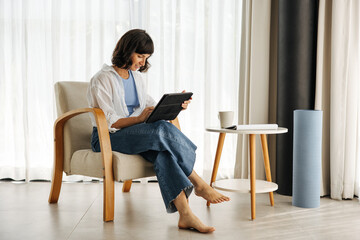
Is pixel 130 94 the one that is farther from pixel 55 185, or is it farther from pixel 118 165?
pixel 55 185

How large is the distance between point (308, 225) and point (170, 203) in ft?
2.34

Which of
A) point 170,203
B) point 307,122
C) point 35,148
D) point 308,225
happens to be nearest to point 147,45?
point 170,203

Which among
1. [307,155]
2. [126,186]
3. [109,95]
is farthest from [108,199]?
[307,155]

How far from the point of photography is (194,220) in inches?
77.9

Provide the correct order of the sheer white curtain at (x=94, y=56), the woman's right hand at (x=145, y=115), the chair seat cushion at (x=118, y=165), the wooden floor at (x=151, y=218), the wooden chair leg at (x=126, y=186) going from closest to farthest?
the wooden floor at (x=151, y=218)
the chair seat cushion at (x=118, y=165)
the woman's right hand at (x=145, y=115)
the wooden chair leg at (x=126, y=186)
the sheer white curtain at (x=94, y=56)

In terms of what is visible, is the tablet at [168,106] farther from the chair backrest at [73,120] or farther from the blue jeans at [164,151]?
the chair backrest at [73,120]

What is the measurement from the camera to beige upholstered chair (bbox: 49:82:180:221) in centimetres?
208

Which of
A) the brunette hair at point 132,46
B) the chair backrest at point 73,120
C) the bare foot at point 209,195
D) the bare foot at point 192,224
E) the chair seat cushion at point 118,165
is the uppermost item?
the brunette hair at point 132,46

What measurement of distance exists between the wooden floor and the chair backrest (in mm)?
321

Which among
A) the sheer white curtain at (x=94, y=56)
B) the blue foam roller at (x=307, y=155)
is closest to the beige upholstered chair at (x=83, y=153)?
the sheer white curtain at (x=94, y=56)

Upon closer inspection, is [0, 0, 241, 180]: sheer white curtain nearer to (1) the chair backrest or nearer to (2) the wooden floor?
(2) the wooden floor

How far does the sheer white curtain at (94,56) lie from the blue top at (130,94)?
716 millimetres

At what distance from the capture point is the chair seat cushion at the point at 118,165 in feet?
6.77

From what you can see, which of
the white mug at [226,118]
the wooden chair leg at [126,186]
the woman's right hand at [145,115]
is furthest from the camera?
the wooden chair leg at [126,186]
